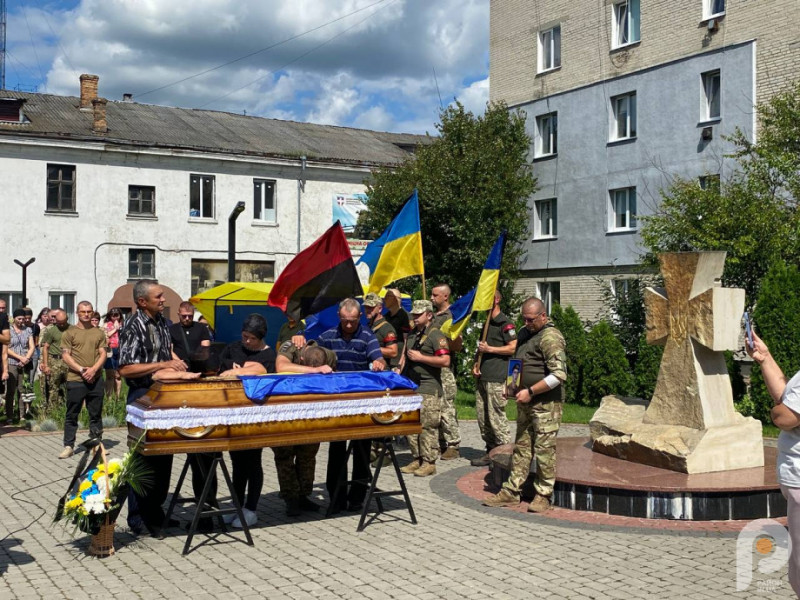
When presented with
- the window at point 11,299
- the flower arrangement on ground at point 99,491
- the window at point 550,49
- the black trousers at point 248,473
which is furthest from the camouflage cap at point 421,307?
the window at point 11,299

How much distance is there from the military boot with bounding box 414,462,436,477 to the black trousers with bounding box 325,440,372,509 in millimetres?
1607

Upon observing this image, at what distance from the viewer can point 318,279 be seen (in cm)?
966

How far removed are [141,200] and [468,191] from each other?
12.5m

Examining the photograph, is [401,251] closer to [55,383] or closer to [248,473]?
[248,473]

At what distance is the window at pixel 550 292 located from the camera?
101 feet

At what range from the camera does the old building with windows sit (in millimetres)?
31578

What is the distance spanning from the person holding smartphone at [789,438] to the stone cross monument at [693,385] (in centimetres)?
416

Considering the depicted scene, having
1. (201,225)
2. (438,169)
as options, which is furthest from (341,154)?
(438,169)

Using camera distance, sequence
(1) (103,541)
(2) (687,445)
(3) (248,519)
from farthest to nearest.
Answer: (2) (687,445) < (3) (248,519) < (1) (103,541)

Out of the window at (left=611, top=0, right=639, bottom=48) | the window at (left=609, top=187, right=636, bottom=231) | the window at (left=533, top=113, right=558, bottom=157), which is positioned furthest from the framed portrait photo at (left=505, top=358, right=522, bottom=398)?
the window at (left=533, top=113, right=558, bottom=157)

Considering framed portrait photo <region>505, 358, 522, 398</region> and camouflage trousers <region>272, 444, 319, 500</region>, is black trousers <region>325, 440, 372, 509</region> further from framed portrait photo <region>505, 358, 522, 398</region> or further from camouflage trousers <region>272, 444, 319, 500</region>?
framed portrait photo <region>505, 358, 522, 398</region>

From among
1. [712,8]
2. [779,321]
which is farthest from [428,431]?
[712,8]

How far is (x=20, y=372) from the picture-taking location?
16125 mm

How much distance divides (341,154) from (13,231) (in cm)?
1346
